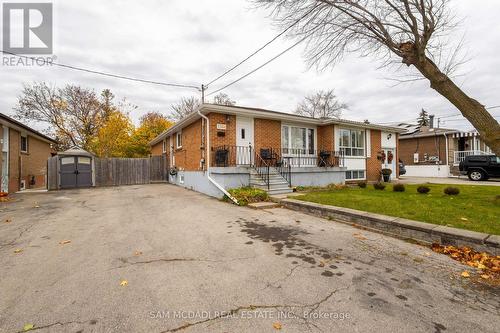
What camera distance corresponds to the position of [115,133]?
2508cm

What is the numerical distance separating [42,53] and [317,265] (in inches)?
552

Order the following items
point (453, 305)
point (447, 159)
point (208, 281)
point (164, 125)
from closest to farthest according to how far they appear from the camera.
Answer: point (453, 305) < point (208, 281) < point (447, 159) < point (164, 125)

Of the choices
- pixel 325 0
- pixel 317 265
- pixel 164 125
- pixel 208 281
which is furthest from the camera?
pixel 164 125

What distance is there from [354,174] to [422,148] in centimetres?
1413

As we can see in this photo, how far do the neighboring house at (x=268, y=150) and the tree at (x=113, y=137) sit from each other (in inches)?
444

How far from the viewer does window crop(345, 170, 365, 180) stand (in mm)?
15381

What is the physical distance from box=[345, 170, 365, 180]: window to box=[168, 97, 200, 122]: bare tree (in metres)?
23.7

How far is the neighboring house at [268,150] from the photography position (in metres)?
10.5

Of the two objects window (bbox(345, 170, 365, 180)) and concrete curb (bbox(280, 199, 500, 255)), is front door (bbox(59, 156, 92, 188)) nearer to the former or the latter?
concrete curb (bbox(280, 199, 500, 255))

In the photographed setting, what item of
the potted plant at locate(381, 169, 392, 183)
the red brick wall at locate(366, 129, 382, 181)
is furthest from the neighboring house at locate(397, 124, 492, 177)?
the potted plant at locate(381, 169, 392, 183)

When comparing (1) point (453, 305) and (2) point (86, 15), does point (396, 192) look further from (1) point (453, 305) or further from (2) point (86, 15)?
(2) point (86, 15)

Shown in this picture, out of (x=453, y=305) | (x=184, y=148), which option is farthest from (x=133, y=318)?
(x=184, y=148)

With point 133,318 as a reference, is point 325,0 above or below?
above

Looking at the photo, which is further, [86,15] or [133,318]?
[86,15]
